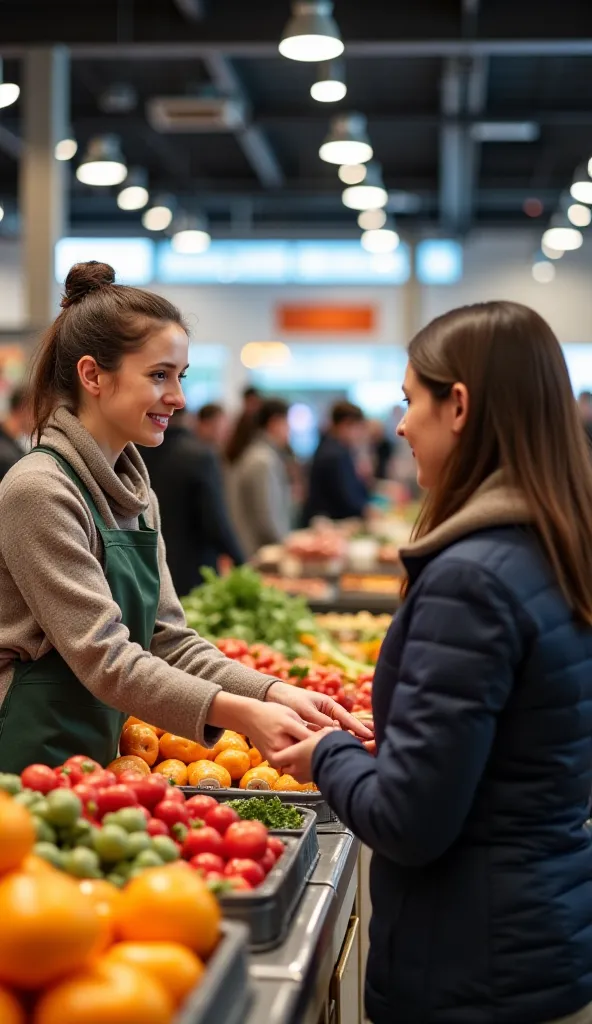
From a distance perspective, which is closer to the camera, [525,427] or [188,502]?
[525,427]

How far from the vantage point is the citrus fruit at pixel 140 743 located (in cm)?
297

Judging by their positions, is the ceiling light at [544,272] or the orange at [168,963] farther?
the ceiling light at [544,272]

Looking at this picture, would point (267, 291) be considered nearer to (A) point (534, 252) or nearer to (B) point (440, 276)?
(B) point (440, 276)

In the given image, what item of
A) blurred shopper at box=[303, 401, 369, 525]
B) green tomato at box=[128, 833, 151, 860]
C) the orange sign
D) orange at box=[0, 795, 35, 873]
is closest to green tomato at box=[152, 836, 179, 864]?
green tomato at box=[128, 833, 151, 860]

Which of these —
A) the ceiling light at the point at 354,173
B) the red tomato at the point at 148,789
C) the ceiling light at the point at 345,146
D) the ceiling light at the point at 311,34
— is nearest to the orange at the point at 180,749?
the red tomato at the point at 148,789

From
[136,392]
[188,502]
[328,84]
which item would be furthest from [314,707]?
[328,84]

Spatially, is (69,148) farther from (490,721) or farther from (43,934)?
(43,934)

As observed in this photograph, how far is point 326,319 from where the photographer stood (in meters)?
21.6

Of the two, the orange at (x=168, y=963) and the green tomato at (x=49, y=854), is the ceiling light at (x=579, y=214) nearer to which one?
the green tomato at (x=49, y=854)

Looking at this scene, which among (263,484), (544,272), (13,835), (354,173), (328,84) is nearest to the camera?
(13,835)

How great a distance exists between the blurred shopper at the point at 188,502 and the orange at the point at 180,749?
394 cm

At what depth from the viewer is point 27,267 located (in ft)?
32.1

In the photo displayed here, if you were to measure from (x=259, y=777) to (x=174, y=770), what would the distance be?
0.67ft

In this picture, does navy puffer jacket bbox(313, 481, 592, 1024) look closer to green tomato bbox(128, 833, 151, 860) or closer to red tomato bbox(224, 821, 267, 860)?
red tomato bbox(224, 821, 267, 860)
